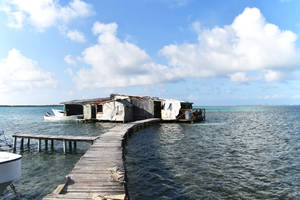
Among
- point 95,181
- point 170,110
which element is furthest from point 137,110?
point 95,181

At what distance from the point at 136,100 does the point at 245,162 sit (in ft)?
83.1

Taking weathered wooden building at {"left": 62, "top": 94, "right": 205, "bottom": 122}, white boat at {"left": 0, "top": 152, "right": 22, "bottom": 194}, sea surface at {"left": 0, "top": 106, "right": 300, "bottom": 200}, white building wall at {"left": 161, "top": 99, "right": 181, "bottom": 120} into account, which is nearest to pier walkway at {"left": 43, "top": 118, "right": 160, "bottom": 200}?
sea surface at {"left": 0, "top": 106, "right": 300, "bottom": 200}

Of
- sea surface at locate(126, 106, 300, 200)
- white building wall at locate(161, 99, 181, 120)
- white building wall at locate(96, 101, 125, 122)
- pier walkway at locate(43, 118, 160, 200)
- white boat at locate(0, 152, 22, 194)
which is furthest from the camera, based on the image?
white building wall at locate(161, 99, 181, 120)

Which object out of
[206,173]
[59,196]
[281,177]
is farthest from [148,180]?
[281,177]

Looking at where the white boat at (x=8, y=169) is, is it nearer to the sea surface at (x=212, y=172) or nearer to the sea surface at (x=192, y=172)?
the sea surface at (x=192, y=172)

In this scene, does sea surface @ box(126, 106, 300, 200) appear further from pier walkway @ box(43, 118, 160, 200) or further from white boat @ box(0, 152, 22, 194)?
white boat @ box(0, 152, 22, 194)

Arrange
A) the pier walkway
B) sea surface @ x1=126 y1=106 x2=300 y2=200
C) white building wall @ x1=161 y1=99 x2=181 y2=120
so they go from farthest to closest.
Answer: white building wall @ x1=161 y1=99 x2=181 y2=120 < sea surface @ x1=126 y1=106 x2=300 y2=200 < the pier walkway

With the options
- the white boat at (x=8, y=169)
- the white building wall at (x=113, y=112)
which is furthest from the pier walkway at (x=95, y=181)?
the white building wall at (x=113, y=112)

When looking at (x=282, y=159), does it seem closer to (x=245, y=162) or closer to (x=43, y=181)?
(x=245, y=162)

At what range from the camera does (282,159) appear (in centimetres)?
1362

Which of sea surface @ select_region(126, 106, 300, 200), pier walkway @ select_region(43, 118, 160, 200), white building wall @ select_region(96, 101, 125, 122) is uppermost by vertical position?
white building wall @ select_region(96, 101, 125, 122)

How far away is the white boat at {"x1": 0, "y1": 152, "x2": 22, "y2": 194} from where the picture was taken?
7.05m

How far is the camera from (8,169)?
7258mm

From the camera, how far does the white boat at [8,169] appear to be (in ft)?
23.1
